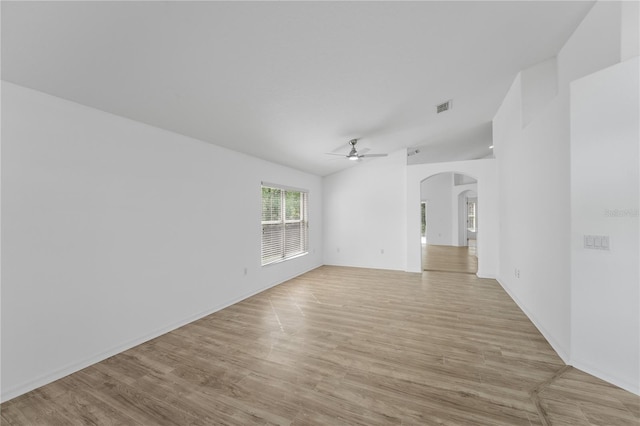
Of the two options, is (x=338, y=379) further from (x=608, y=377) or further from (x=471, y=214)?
(x=471, y=214)

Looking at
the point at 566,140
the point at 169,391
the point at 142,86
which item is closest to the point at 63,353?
the point at 169,391

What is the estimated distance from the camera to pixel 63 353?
2.19 meters

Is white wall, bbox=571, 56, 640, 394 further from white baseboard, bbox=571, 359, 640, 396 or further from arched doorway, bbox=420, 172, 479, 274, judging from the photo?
arched doorway, bbox=420, 172, 479, 274

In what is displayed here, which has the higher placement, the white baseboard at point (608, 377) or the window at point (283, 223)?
the window at point (283, 223)

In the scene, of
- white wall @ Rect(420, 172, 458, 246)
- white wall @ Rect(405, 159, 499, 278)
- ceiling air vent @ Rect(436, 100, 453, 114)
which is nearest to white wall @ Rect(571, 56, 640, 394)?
ceiling air vent @ Rect(436, 100, 453, 114)

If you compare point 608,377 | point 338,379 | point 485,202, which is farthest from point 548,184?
point 338,379

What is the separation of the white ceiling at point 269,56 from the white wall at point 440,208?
7.72 m

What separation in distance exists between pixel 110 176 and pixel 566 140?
451 cm

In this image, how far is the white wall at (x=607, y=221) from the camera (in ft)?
6.23

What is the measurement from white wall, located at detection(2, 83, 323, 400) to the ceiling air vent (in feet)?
11.8

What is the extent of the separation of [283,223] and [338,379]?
3748 mm

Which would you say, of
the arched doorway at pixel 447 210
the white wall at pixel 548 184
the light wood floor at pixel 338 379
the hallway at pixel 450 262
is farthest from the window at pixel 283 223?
the arched doorway at pixel 447 210

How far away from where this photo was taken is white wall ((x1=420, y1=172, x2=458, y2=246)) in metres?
11.0

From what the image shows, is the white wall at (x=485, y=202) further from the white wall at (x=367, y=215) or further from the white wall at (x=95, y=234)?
the white wall at (x=95, y=234)
